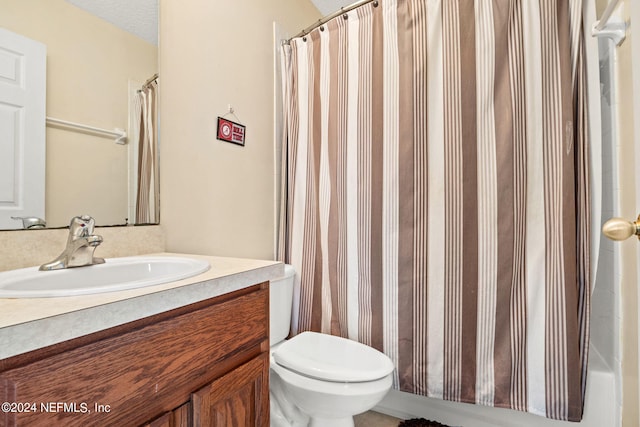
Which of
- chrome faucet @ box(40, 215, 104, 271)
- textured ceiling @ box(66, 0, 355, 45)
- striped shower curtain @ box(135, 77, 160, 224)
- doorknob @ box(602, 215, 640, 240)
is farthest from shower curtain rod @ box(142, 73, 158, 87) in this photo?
doorknob @ box(602, 215, 640, 240)

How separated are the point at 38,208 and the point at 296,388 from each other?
3.13 ft

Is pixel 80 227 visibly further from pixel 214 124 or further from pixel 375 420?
pixel 375 420

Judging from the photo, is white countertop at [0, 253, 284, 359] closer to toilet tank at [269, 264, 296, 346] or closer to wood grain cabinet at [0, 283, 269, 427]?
wood grain cabinet at [0, 283, 269, 427]

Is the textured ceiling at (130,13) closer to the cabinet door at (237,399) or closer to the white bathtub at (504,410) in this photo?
the cabinet door at (237,399)

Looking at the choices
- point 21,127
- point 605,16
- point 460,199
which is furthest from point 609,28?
point 21,127

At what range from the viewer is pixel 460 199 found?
Answer: 1.19 metres

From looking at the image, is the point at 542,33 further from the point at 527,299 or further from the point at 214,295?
the point at 214,295

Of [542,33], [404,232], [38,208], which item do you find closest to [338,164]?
[404,232]

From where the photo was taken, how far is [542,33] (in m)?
1.09

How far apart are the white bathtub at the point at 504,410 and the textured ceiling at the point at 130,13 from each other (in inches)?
73.6

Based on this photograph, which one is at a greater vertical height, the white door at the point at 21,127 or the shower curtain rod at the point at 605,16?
the shower curtain rod at the point at 605,16

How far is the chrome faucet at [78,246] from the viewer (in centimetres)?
74

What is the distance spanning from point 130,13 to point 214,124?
447 mm

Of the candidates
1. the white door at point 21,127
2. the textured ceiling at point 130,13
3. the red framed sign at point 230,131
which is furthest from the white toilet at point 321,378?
the textured ceiling at point 130,13
